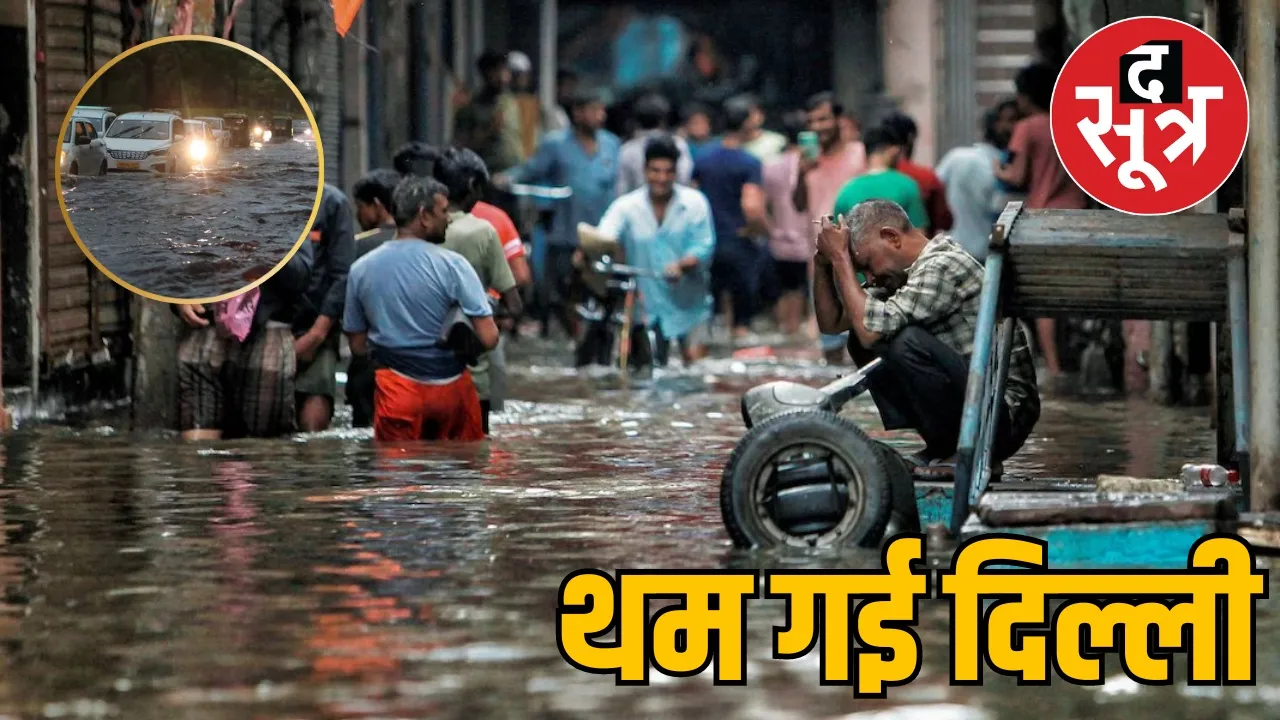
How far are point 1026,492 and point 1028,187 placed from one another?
958 cm

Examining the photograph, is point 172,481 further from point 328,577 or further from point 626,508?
point 328,577

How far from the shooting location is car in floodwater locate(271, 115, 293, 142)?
41.3 feet

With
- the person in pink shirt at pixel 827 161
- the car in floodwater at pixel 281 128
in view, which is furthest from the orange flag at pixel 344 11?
the person in pink shirt at pixel 827 161

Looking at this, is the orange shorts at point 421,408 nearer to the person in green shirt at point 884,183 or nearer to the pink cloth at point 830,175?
the person in green shirt at point 884,183

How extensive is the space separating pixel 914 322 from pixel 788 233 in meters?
14.4

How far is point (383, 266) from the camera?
12.8 metres

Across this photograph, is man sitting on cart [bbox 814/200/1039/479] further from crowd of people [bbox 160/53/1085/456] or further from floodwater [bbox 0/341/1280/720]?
floodwater [bbox 0/341/1280/720]

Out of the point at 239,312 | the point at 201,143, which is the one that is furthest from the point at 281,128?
the point at 239,312

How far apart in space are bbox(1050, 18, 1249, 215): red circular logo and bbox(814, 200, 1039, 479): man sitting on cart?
70 centimetres

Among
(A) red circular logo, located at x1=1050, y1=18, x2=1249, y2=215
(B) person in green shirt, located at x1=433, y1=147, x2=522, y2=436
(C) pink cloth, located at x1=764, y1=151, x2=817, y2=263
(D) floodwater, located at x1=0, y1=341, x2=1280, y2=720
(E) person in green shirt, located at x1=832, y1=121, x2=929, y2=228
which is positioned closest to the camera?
(D) floodwater, located at x1=0, y1=341, x2=1280, y2=720

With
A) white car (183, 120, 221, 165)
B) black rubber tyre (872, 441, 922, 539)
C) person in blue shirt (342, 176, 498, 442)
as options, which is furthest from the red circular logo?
white car (183, 120, 221, 165)

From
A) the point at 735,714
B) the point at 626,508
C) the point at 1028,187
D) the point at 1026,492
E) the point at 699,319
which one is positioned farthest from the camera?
the point at 699,319

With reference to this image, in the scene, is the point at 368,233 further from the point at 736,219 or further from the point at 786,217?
the point at 786,217

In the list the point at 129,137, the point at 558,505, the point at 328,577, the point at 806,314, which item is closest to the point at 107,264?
the point at 129,137
